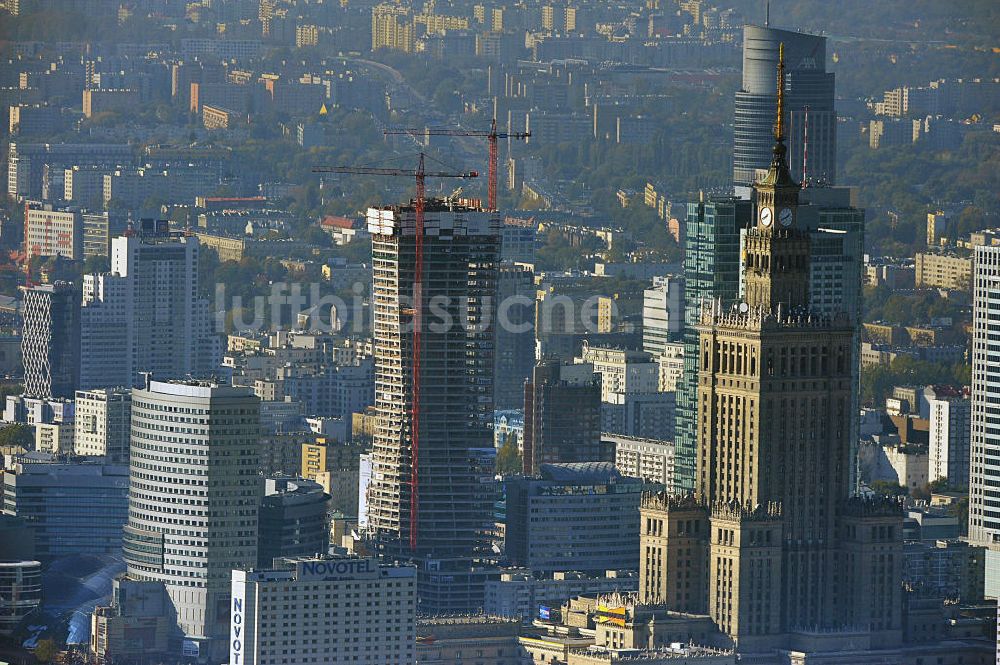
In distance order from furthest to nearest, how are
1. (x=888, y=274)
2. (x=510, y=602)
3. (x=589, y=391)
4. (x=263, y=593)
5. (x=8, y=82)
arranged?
1. (x=8, y=82)
2. (x=888, y=274)
3. (x=589, y=391)
4. (x=510, y=602)
5. (x=263, y=593)

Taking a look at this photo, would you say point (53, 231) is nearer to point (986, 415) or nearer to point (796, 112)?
point (796, 112)

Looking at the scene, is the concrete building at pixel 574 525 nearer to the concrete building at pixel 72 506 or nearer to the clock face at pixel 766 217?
the concrete building at pixel 72 506

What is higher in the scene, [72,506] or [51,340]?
[51,340]

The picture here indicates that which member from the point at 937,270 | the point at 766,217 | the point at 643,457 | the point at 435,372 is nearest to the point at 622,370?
the point at 643,457

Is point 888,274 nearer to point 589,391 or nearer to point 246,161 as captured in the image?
point 589,391

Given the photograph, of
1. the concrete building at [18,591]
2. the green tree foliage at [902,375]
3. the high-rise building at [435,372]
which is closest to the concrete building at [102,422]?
the concrete building at [18,591]

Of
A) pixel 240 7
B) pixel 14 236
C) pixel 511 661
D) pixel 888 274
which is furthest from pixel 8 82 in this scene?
pixel 511 661
